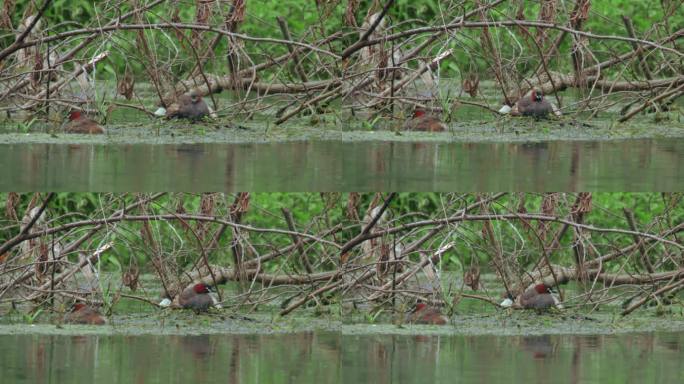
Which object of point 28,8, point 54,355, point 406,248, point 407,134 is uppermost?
point 28,8

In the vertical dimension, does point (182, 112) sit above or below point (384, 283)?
above

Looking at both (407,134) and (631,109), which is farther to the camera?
(631,109)

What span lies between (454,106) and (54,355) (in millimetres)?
2496

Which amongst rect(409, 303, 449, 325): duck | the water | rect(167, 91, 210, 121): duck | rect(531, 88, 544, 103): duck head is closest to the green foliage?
the water

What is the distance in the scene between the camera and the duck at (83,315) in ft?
28.3

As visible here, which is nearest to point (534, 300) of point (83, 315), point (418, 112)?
point (418, 112)

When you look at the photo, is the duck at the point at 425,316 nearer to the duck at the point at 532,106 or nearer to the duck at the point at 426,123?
the duck at the point at 426,123

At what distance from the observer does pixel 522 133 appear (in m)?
8.77

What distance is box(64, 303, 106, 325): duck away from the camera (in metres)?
8.63

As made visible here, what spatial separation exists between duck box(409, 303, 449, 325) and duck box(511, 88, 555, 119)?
1.19 m

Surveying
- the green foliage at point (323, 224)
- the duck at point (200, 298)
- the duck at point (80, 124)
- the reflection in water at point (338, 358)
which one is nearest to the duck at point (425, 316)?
the reflection in water at point (338, 358)

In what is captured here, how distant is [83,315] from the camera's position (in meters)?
8.67

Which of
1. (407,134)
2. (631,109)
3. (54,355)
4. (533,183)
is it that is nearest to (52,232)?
(54,355)

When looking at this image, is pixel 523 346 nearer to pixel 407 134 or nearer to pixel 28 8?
pixel 407 134
